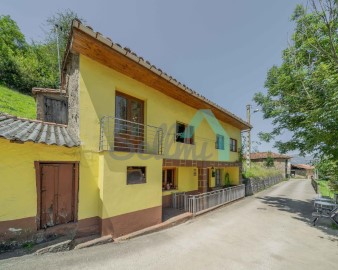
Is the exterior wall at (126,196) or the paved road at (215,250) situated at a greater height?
the exterior wall at (126,196)

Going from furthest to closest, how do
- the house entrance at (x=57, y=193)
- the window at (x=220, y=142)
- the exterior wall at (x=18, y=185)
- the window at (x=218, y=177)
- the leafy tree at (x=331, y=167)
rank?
1. the window at (x=218, y=177)
2. the window at (x=220, y=142)
3. the leafy tree at (x=331, y=167)
4. the house entrance at (x=57, y=193)
5. the exterior wall at (x=18, y=185)

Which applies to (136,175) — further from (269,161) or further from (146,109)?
(269,161)

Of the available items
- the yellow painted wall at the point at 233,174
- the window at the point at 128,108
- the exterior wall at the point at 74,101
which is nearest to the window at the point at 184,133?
the window at the point at 128,108

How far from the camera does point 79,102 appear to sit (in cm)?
618

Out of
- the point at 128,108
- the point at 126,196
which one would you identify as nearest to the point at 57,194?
the point at 126,196

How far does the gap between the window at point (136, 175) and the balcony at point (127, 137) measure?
33.0 inches

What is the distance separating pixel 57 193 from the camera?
5629 millimetres

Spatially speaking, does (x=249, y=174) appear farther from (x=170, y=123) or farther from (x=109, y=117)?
(x=109, y=117)

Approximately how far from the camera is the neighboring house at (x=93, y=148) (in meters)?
4.97

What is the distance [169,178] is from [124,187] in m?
5.14

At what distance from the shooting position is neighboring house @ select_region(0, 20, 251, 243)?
497 centimetres

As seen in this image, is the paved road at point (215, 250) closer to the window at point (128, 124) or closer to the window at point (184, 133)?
the window at point (128, 124)

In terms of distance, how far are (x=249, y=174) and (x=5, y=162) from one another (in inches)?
748

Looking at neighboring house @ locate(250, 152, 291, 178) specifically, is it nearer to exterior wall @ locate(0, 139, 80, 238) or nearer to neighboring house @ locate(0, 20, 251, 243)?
neighboring house @ locate(0, 20, 251, 243)
